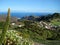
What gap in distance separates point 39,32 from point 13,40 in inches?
754

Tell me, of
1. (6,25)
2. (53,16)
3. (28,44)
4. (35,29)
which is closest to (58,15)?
(53,16)

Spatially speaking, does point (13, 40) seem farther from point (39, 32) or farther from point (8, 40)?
point (39, 32)

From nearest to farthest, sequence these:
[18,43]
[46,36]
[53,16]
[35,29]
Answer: [18,43] < [46,36] < [35,29] < [53,16]

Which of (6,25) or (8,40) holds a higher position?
(6,25)

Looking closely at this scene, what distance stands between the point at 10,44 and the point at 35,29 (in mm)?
19860

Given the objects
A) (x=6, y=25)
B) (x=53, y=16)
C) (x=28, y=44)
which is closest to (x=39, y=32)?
(x=28, y=44)

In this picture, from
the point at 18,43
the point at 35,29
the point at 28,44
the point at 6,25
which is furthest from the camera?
the point at 35,29

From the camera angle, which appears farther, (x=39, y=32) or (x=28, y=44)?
(x=39, y=32)

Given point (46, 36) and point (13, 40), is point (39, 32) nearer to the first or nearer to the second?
point (46, 36)

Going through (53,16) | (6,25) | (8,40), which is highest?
(6,25)

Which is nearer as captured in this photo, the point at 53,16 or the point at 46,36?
the point at 46,36

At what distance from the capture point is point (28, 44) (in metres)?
11.0

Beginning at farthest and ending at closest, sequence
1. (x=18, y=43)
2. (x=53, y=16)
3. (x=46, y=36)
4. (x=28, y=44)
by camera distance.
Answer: (x=53, y=16)
(x=46, y=36)
(x=28, y=44)
(x=18, y=43)

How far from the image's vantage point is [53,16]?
71.2m
